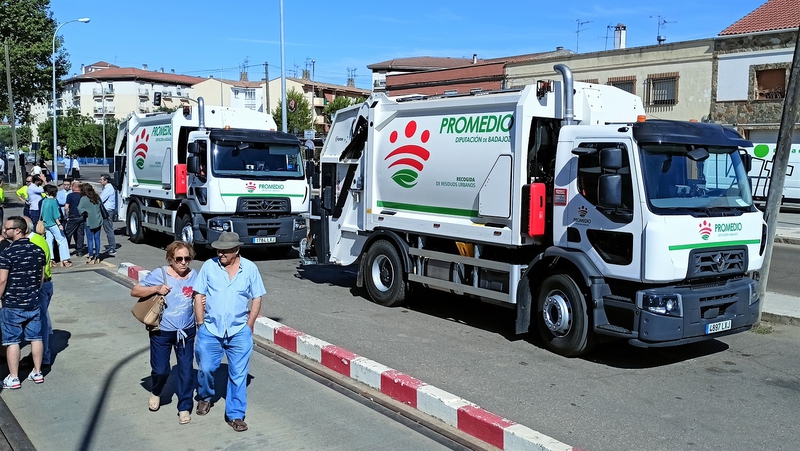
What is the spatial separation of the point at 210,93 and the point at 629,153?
3752 inches

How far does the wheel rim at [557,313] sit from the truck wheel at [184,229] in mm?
9298

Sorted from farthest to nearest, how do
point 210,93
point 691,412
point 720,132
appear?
point 210,93 < point 720,132 < point 691,412

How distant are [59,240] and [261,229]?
3.81 meters

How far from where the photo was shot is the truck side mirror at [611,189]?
731 centimetres

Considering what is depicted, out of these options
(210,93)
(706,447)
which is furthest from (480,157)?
(210,93)

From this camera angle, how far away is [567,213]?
26.5 feet

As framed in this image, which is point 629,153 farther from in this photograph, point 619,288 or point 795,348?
point 795,348

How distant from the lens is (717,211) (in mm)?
7605

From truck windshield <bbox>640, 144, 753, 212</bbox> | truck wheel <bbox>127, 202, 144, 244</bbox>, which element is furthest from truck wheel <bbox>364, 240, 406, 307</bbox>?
truck wheel <bbox>127, 202, 144, 244</bbox>

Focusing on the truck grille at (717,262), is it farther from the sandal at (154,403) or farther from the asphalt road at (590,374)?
the sandal at (154,403)

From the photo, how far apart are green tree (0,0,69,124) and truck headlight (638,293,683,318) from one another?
31.7 meters

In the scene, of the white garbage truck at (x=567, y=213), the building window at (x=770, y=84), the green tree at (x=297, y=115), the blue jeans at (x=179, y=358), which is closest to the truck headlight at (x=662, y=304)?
the white garbage truck at (x=567, y=213)

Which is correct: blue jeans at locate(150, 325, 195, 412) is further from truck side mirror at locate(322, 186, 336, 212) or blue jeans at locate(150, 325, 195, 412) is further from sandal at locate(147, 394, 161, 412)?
truck side mirror at locate(322, 186, 336, 212)

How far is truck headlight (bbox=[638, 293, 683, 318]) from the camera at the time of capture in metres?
7.15
